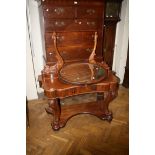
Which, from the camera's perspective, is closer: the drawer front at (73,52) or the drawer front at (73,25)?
the drawer front at (73,25)

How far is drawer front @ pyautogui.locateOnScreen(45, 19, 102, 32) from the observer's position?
8.11 feet

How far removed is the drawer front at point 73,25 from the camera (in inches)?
97.3

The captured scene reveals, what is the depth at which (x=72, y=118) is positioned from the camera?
2.86 m

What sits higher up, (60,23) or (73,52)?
(60,23)

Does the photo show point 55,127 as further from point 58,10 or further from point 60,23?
point 58,10

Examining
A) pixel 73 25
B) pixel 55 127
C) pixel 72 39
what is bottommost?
pixel 55 127

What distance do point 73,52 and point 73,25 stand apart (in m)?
0.43

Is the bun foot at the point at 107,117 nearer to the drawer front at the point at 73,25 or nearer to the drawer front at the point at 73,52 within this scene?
the drawer front at the point at 73,52

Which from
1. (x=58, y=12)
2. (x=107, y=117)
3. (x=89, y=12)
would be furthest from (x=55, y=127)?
(x=89, y=12)

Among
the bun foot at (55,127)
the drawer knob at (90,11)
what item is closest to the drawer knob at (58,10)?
the drawer knob at (90,11)

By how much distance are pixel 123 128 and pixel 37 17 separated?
2339 mm

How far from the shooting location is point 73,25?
8.39 ft
